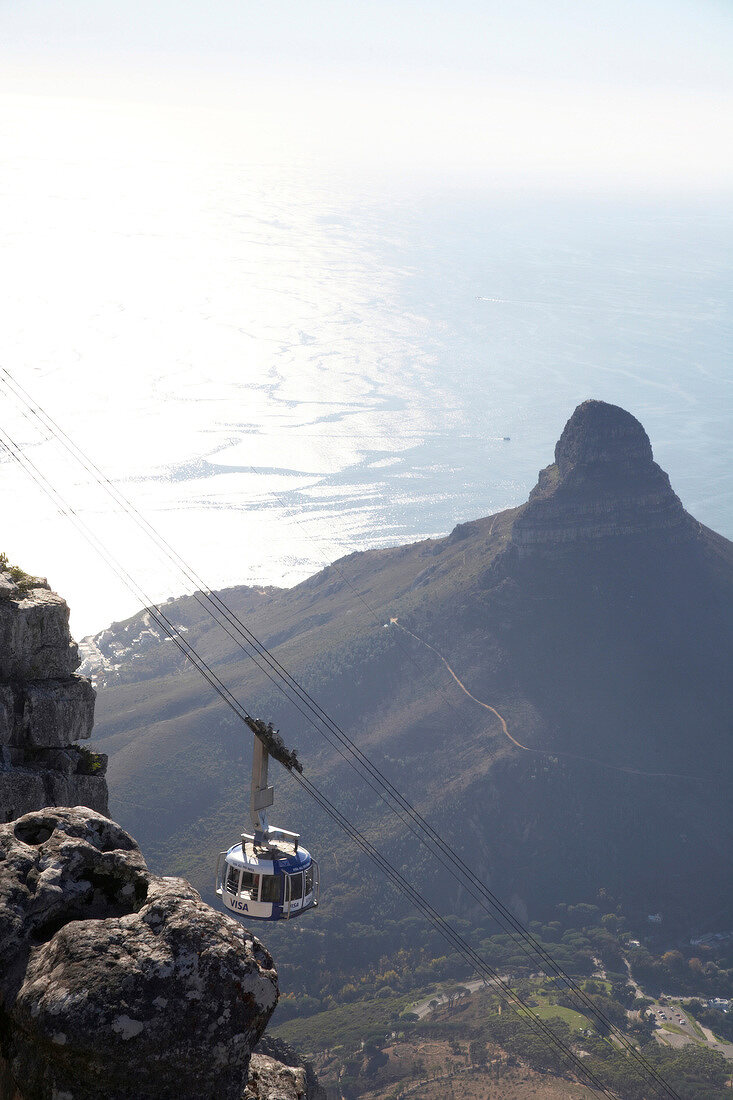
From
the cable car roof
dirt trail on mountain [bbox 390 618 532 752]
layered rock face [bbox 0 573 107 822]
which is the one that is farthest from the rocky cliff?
dirt trail on mountain [bbox 390 618 532 752]

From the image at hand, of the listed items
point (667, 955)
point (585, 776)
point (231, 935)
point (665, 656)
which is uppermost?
point (231, 935)

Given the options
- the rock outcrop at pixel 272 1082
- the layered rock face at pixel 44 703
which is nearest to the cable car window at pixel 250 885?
the layered rock face at pixel 44 703

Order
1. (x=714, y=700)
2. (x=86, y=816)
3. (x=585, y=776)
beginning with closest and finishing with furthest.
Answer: (x=86, y=816)
(x=585, y=776)
(x=714, y=700)

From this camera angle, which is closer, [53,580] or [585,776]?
[585,776]

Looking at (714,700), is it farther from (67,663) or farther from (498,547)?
(67,663)

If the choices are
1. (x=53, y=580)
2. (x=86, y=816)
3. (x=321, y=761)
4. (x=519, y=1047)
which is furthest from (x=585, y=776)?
(x=86, y=816)

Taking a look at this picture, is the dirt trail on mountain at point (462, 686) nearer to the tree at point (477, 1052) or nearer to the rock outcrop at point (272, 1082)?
the tree at point (477, 1052)
